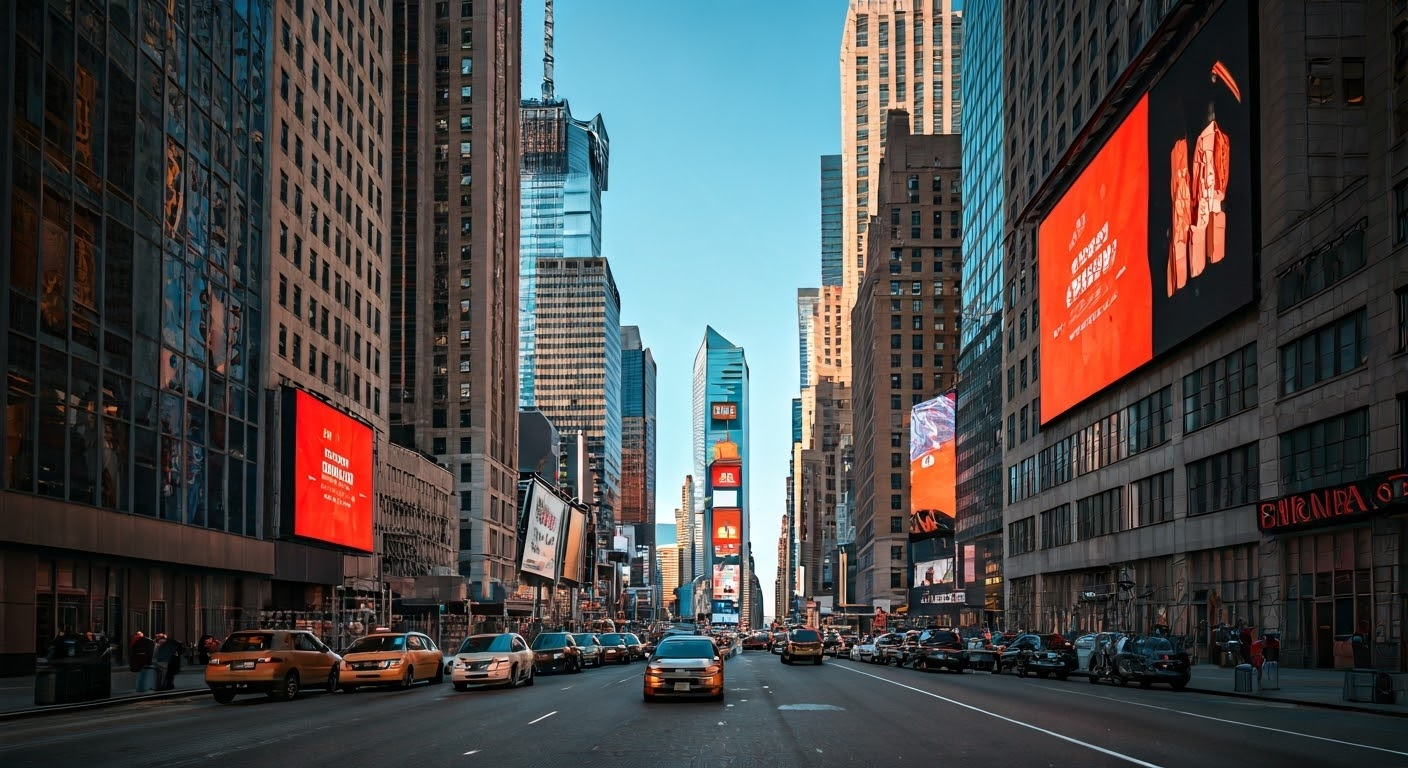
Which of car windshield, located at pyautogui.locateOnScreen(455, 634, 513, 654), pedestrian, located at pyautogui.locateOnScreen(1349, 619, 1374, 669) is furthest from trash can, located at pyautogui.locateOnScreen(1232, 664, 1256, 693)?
car windshield, located at pyautogui.locateOnScreen(455, 634, 513, 654)

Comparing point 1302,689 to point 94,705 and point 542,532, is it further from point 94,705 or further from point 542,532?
point 542,532

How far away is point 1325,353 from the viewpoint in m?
45.1

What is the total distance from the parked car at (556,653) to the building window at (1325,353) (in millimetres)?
28358

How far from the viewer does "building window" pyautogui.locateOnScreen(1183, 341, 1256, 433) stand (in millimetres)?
51469

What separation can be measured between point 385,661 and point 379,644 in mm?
1235

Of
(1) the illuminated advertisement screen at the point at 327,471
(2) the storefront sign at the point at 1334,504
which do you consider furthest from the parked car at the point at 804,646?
(1) the illuminated advertisement screen at the point at 327,471

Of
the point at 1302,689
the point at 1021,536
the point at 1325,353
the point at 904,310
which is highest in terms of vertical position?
the point at 904,310

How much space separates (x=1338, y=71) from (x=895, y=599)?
412 feet

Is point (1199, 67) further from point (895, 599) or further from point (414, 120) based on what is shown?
point (895, 599)

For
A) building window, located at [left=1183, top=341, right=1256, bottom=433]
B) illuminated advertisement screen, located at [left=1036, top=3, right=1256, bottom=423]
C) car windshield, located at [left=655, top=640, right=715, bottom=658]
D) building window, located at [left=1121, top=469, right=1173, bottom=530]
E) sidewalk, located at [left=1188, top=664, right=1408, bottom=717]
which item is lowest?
sidewalk, located at [left=1188, top=664, right=1408, bottom=717]

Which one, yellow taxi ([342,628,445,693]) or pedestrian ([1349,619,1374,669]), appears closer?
yellow taxi ([342,628,445,693])

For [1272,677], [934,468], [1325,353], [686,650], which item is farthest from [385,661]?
[934,468]

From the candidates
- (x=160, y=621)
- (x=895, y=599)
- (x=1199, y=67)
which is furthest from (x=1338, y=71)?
(x=895, y=599)

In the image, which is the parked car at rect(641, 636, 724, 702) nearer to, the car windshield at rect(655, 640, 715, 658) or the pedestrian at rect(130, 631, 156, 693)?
the car windshield at rect(655, 640, 715, 658)
